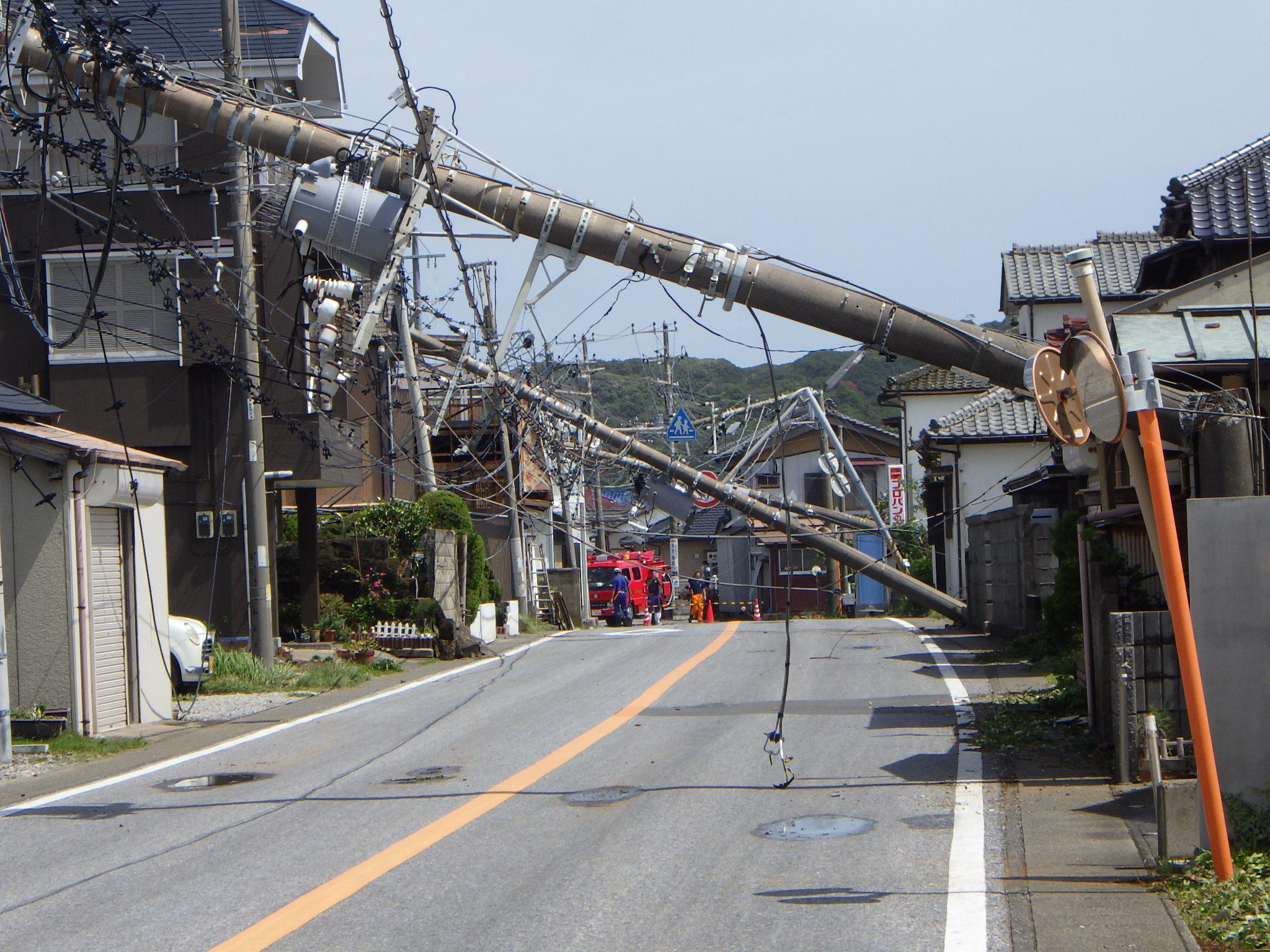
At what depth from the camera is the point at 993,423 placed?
2845 cm

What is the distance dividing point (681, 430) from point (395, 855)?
27662mm

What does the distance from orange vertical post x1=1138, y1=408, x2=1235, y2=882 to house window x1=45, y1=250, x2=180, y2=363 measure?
779 inches

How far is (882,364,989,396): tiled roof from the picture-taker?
39656 millimetres

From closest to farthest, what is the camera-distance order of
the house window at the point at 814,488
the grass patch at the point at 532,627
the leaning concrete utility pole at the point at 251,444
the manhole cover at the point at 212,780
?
the manhole cover at the point at 212,780 < the leaning concrete utility pole at the point at 251,444 < the grass patch at the point at 532,627 < the house window at the point at 814,488

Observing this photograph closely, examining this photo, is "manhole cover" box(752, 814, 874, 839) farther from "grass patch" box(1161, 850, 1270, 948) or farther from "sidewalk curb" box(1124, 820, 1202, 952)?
"grass patch" box(1161, 850, 1270, 948)

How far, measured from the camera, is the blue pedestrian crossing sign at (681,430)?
34.2m

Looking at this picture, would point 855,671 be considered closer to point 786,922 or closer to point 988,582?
point 988,582

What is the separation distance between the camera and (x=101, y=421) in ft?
74.3

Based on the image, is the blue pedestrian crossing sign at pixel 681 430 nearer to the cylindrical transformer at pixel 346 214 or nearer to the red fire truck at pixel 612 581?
the red fire truck at pixel 612 581

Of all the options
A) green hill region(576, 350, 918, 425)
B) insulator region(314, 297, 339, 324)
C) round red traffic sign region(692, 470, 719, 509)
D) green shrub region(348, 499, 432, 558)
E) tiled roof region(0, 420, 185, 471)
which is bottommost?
green shrub region(348, 499, 432, 558)

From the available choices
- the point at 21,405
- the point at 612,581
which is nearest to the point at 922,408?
the point at 612,581

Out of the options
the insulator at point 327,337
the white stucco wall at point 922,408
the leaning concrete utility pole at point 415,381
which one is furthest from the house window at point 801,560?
the insulator at point 327,337

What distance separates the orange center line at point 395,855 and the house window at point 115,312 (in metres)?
13.9

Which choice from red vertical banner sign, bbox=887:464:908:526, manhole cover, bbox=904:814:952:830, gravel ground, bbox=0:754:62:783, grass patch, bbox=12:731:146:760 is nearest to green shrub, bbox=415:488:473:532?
grass patch, bbox=12:731:146:760
